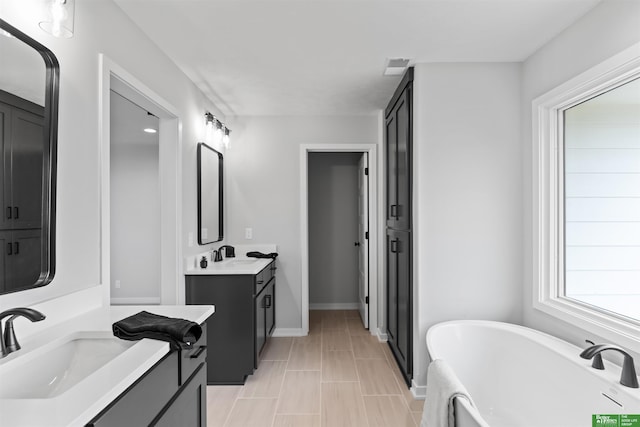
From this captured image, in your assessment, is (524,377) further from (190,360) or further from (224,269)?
(224,269)

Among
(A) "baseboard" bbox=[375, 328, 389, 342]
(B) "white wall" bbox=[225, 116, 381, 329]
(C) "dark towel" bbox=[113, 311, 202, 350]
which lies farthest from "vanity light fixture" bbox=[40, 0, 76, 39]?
(A) "baseboard" bbox=[375, 328, 389, 342]

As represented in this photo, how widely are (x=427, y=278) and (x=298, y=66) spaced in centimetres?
185

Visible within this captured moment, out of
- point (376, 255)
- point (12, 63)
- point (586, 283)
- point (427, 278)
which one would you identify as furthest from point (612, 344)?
point (12, 63)

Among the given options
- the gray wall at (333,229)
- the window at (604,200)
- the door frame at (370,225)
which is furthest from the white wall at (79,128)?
the gray wall at (333,229)

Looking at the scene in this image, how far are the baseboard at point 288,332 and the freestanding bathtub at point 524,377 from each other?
1916 mm

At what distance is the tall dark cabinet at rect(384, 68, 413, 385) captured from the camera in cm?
276

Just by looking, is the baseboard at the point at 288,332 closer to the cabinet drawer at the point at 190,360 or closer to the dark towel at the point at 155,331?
the cabinet drawer at the point at 190,360

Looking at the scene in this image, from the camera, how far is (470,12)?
6.52 feet

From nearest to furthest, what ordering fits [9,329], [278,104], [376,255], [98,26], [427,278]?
[9,329] < [98,26] < [427,278] < [278,104] < [376,255]

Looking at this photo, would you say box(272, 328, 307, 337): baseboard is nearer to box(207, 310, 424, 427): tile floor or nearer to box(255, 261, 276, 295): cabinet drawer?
box(207, 310, 424, 427): tile floor

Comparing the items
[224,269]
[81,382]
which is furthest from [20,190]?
[224,269]

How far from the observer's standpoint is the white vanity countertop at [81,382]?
0.76m

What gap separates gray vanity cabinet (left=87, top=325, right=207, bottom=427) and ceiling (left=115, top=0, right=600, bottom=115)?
1.76 meters

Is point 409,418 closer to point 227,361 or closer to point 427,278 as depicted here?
point 427,278
